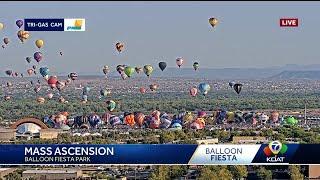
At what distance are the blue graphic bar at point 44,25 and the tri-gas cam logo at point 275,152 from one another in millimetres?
11666

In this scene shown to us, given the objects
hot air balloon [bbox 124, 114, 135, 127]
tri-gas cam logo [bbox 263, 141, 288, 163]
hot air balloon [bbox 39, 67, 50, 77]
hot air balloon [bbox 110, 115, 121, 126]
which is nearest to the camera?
tri-gas cam logo [bbox 263, 141, 288, 163]

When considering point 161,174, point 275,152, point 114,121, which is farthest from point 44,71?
point 275,152

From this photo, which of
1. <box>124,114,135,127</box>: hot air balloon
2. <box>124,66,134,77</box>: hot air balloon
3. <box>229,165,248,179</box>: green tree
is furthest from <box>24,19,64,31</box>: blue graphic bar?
<box>124,114,135,127</box>: hot air balloon

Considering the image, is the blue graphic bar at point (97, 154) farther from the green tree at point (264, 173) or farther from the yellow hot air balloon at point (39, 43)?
the yellow hot air balloon at point (39, 43)

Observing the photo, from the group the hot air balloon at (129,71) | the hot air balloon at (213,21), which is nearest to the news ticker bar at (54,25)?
the hot air balloon at (213,21)

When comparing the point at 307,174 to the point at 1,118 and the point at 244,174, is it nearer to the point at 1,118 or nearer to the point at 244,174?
the point at 244,174

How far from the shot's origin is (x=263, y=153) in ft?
82.8

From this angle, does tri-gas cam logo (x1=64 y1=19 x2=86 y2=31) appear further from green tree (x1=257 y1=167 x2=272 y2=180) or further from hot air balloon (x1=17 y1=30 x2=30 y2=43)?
hot air balloon (x1=17 y1=30 x2=30 y2=43)

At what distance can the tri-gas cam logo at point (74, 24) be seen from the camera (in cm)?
3731

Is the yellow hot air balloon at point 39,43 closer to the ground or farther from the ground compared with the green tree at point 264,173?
farther from the ground

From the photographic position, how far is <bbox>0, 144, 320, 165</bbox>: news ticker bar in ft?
81.0

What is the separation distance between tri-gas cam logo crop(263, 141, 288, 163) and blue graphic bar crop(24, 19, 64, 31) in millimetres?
11666

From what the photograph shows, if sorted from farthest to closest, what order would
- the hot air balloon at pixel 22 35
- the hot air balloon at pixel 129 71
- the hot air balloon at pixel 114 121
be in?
the hot air balloon at pixel 114 121, the hot air balloon at pixel 129 71, the hot air balloon at pixel 22 35

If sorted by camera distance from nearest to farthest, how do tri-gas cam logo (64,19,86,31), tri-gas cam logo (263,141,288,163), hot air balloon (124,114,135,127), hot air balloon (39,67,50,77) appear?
tri-gas cam logo (263,141,288,163) → tri-gas cam logo (64,19,86,31) → hot air balloon (39,67,50,77) → hot air balloon (124,114,135,127)
